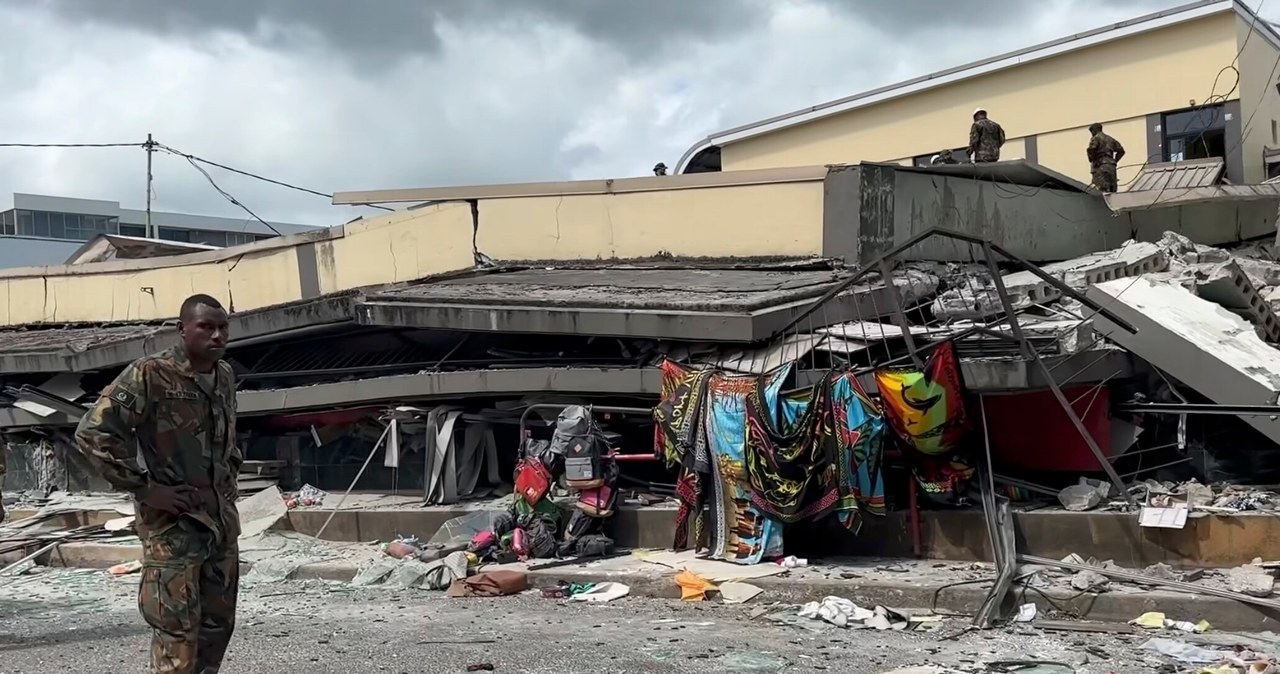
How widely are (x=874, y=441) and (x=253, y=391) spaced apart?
7.11 m

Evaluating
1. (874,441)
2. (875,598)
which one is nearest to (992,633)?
(875,598)

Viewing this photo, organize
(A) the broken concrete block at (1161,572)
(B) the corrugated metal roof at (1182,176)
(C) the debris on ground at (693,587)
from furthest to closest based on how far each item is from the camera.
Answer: (B) the corrugated metal roof at (1182,176) → (C) the debris on ground at (693,587) → (A) the broken concrete block at (1161,572)

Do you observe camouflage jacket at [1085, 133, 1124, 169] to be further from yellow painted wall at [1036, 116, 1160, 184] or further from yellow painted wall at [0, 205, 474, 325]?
yellow painted wall at [0, 205, 474, 325]

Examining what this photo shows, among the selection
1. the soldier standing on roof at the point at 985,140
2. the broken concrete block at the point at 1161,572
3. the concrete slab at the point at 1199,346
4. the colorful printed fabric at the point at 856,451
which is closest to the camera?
the broken concrete block at the point at 1161,572

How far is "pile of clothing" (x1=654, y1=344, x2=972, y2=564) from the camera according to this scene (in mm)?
7605

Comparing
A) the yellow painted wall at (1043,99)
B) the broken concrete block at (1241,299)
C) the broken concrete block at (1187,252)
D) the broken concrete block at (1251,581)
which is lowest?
the broken concrete block at (1251,581)

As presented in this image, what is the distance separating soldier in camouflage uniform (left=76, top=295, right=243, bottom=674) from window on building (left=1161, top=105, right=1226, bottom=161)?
1880 cm

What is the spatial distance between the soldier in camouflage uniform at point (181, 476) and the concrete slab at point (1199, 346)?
Answer: 22.6 feet

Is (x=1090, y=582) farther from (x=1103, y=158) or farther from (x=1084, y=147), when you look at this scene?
(x=1084, y=147)

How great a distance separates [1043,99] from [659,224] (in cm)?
1207

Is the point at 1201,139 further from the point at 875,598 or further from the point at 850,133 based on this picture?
the point at 875,598

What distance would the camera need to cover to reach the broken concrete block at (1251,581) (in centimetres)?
621

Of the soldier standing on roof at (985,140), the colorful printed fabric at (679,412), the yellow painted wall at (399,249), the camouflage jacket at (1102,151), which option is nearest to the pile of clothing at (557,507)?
the colorful printed fabric at (679,412)

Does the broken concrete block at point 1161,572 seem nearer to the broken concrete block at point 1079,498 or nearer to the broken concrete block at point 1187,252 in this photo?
the broken concrete block at point 1079,498
